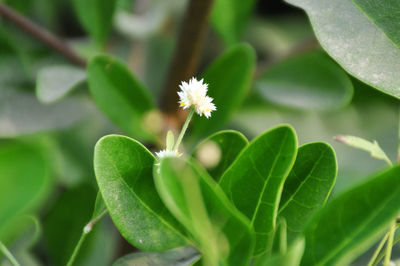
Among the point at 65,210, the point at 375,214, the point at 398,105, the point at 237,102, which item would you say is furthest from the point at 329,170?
the point at 398,105

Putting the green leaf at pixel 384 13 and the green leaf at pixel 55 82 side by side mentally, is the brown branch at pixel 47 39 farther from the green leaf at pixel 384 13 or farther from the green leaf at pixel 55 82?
the green leaf at pixel 384 13

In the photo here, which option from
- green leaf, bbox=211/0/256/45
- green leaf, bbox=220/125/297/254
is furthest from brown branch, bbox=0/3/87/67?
green leaf, bbox=220/125/297/254

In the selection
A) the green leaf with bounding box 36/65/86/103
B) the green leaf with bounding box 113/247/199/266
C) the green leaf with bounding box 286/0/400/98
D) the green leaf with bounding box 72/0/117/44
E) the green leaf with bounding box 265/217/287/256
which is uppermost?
the green leaf with bounding box 286/0/400/98

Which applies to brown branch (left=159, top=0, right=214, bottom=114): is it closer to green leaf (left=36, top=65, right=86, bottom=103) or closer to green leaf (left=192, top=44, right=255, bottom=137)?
green leaf (left=192, top=44, right=255, bottom=137)

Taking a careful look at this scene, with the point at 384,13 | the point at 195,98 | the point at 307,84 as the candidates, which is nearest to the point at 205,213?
the point at 195,98

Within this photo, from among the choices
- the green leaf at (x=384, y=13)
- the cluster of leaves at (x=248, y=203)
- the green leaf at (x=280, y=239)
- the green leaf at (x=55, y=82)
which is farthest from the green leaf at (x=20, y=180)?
the green leaf at (x=384, y=13)

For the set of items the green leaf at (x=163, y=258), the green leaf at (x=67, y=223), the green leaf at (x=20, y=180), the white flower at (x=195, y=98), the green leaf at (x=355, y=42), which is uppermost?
the green leaf at (x=355, y=42)
